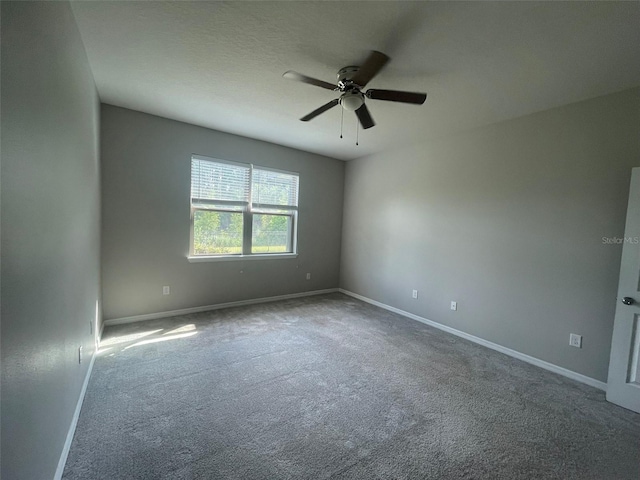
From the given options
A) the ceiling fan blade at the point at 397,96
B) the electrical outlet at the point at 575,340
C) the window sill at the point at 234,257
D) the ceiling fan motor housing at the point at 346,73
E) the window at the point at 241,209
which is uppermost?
the ceiling fan motor housing at the point at 346,73

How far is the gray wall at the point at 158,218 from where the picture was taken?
10.9ft

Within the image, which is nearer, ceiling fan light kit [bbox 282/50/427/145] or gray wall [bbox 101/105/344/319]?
ceiling fan light kit [bbox 282/50/427/145]

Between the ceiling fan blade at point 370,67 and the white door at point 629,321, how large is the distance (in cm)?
224

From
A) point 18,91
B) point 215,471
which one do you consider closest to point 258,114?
point 18,91

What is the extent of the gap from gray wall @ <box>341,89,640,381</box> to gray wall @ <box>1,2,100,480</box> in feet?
12.5

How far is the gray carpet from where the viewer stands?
1.57 meters

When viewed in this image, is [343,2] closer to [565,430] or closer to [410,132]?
[410,132]

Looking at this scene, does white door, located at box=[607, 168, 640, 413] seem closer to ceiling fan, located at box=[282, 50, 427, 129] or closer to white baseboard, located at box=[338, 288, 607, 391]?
white baseboard, located at box=[338, 288, 607, 391]

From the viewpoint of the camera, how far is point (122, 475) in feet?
4.74

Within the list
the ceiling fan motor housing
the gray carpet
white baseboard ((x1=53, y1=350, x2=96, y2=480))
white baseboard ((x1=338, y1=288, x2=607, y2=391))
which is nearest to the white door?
the gray carpet

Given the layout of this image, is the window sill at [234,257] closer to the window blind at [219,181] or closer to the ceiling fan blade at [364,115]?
the window blind at [219,181]

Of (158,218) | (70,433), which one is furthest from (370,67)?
(158,218)

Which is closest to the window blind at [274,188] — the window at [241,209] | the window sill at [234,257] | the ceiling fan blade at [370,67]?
the window at [241,209]

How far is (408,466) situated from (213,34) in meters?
3.03
